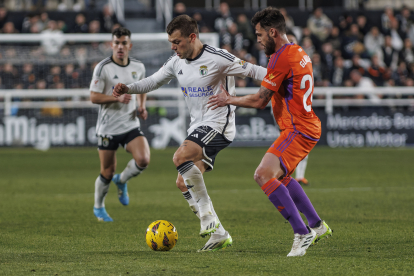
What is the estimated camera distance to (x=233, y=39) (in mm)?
20016

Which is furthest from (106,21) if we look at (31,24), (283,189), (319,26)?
(283,189)

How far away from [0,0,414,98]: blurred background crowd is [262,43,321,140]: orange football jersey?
12.6 m

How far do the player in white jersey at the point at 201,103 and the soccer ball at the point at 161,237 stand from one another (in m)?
0.29

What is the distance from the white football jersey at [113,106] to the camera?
7.59 m

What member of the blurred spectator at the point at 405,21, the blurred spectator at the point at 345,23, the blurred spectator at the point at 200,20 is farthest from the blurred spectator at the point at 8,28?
the blurred spectator at the point at 405,21

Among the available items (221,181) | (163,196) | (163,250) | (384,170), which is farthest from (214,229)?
(384,170)

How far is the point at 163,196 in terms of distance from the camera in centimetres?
958

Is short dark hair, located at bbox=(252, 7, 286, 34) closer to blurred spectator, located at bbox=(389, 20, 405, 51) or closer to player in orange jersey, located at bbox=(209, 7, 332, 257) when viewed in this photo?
player in orange jersey, located at bbox=(209, 7, 332, 257)

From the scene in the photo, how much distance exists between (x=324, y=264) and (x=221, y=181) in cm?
703

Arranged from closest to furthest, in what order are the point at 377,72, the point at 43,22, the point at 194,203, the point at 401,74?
the point at 194,203
the point at 43,22
the point at 377,72
the point at 401,74

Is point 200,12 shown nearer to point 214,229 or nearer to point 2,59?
point 2,59

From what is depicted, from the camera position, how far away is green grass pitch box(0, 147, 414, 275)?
4.52 metres

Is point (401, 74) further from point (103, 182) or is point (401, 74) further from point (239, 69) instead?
point (239, 69)

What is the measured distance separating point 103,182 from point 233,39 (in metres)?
13.2
